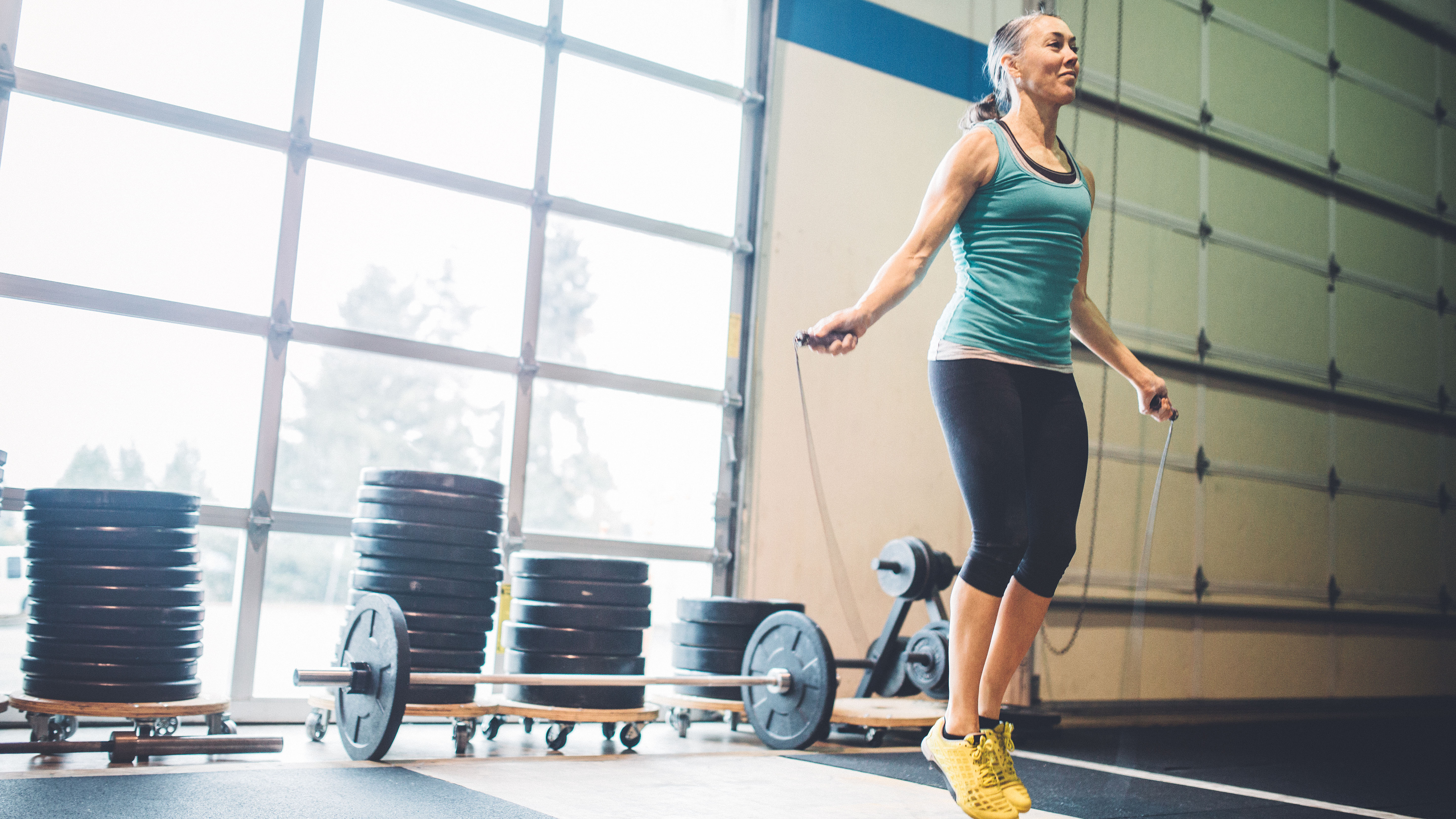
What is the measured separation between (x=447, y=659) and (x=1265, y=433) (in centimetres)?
477

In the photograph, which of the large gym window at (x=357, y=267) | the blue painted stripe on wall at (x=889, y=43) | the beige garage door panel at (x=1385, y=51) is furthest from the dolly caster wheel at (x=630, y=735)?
the beige garage door panel at (x=1385, y=51)

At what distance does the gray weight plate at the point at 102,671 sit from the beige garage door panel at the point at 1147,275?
4318 mm

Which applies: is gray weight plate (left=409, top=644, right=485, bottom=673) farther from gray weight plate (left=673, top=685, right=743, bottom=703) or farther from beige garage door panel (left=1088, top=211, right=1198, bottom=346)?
beige garage door panel (left=1088, top=211, right=1198, bottom=346)

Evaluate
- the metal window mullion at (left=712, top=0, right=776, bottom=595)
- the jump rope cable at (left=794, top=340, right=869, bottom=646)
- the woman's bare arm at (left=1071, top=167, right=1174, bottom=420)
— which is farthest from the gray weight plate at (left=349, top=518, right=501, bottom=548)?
the woman's bare arm at (left=1071, top=167, right=1174, bottom=420)

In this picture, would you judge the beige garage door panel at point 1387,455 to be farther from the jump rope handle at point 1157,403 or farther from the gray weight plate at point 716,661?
the jump rope handle at point 1157,403

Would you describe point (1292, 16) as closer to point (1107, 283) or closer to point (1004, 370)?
point (1107, 283)

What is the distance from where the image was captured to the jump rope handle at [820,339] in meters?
1.89

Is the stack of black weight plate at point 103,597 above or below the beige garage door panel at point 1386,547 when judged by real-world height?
below

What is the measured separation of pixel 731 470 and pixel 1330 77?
15.1 ft

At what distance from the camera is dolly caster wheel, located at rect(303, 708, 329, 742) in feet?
11.0

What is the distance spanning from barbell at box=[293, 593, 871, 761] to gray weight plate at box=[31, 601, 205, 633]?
17.8 inches

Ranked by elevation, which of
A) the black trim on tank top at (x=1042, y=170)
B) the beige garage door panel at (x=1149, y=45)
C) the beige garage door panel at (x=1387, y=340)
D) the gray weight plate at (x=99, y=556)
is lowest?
the gray weight plate at (x=99, y=556)

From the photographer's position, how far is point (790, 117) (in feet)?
16.1

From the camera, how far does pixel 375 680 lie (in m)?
2.92
